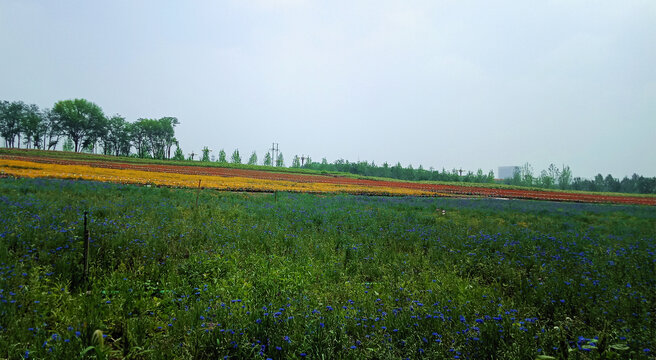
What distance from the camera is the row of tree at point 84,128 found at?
250 feet

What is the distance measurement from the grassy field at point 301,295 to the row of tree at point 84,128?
99.1 metres

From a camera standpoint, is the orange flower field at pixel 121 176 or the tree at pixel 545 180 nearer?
the orange flower field at pixel 121 176

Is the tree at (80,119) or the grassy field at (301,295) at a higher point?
the tree at (80,119)

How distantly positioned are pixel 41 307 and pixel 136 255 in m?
2.06

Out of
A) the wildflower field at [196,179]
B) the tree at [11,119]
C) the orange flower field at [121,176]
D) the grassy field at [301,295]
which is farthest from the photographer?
the tree at [11,119]

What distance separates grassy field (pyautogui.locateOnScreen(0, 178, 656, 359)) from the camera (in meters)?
3.06

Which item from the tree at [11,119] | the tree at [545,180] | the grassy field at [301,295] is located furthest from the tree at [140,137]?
the tree at [545,180]

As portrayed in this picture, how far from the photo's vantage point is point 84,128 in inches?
3250

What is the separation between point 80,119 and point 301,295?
105370 millimetres

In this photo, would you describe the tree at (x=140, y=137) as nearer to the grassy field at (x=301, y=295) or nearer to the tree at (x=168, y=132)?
the tree at (x=168, y=132)

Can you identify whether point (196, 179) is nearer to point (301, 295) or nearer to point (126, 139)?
point (301, 295)

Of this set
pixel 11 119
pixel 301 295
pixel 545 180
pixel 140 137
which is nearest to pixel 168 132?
pixel 140 137

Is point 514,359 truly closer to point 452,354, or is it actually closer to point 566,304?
point 452,354

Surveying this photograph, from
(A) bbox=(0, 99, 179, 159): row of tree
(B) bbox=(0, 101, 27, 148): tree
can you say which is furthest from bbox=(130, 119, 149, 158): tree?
(B) bbox=(0, 101, 27, 148): tree
